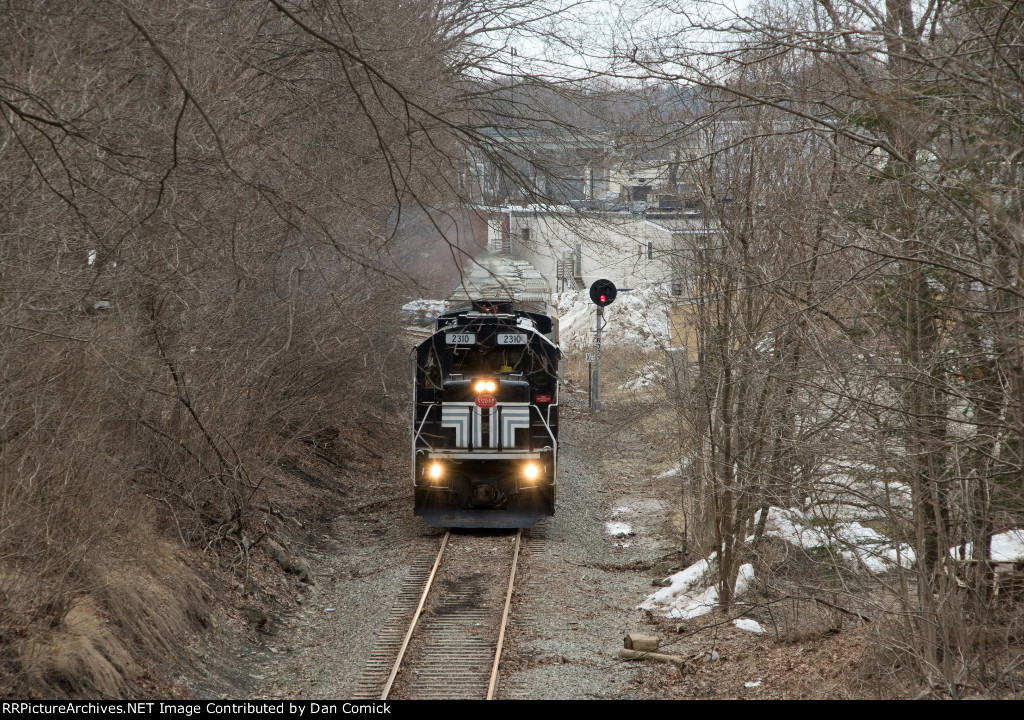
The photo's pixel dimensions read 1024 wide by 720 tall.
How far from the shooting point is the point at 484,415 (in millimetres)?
14203

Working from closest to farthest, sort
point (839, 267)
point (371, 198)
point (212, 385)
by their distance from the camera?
1. point (839, 267)
2. point (212, 385)
3. point (371, 198)

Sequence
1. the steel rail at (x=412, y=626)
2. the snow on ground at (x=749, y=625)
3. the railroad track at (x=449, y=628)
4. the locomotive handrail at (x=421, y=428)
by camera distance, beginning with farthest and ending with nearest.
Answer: the locomotive handrail at (x=421, y=428)
the snow on ground at (x=749, y=625)
the railroad track at (x=449, y=628)
the steel rail at (x=412, y=626)

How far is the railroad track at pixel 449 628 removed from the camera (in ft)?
29.6

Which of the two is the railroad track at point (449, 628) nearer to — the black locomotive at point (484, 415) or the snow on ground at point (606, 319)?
the black locomotive at point (484, 415)

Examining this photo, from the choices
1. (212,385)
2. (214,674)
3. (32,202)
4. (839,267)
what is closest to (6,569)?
(214,674)

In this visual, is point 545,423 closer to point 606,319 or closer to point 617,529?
point 617,529

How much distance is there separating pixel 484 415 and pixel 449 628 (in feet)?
13.7

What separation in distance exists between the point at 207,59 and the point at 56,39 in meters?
2.46

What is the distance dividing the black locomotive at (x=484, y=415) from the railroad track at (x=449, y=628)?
1000mm

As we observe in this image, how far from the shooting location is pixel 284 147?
1338 centimetres

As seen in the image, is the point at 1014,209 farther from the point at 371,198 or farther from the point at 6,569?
the point at 371,198

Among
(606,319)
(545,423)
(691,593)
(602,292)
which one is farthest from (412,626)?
(606,319)

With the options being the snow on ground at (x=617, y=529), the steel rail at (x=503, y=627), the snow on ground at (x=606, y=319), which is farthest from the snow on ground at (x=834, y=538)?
the snow on ground at (x=606, y=319)

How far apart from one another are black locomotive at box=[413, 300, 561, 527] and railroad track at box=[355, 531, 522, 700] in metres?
1.00
